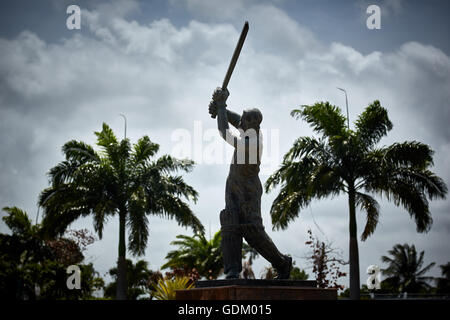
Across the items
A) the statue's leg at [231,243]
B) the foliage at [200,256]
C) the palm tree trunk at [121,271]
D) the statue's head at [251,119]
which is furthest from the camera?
the foliage at [200,256]

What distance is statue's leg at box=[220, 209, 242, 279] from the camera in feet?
20.3

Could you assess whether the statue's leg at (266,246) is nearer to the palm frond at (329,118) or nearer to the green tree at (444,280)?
the palm frond at (329,118)

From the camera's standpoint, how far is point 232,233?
6293mm

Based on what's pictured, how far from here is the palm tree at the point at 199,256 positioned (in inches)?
1138

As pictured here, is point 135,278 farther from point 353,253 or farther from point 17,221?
point 353,253

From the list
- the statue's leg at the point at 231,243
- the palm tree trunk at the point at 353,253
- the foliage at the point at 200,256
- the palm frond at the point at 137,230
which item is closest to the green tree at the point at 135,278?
the foliage at the point at 200,256

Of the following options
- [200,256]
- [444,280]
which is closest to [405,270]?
[444,280]

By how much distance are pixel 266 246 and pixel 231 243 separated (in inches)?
18.6

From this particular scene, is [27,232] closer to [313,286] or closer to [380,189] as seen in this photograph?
[380,189]

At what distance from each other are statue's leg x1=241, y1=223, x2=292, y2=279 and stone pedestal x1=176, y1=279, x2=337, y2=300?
1.25 ft

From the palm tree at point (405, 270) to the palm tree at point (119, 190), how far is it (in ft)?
109
